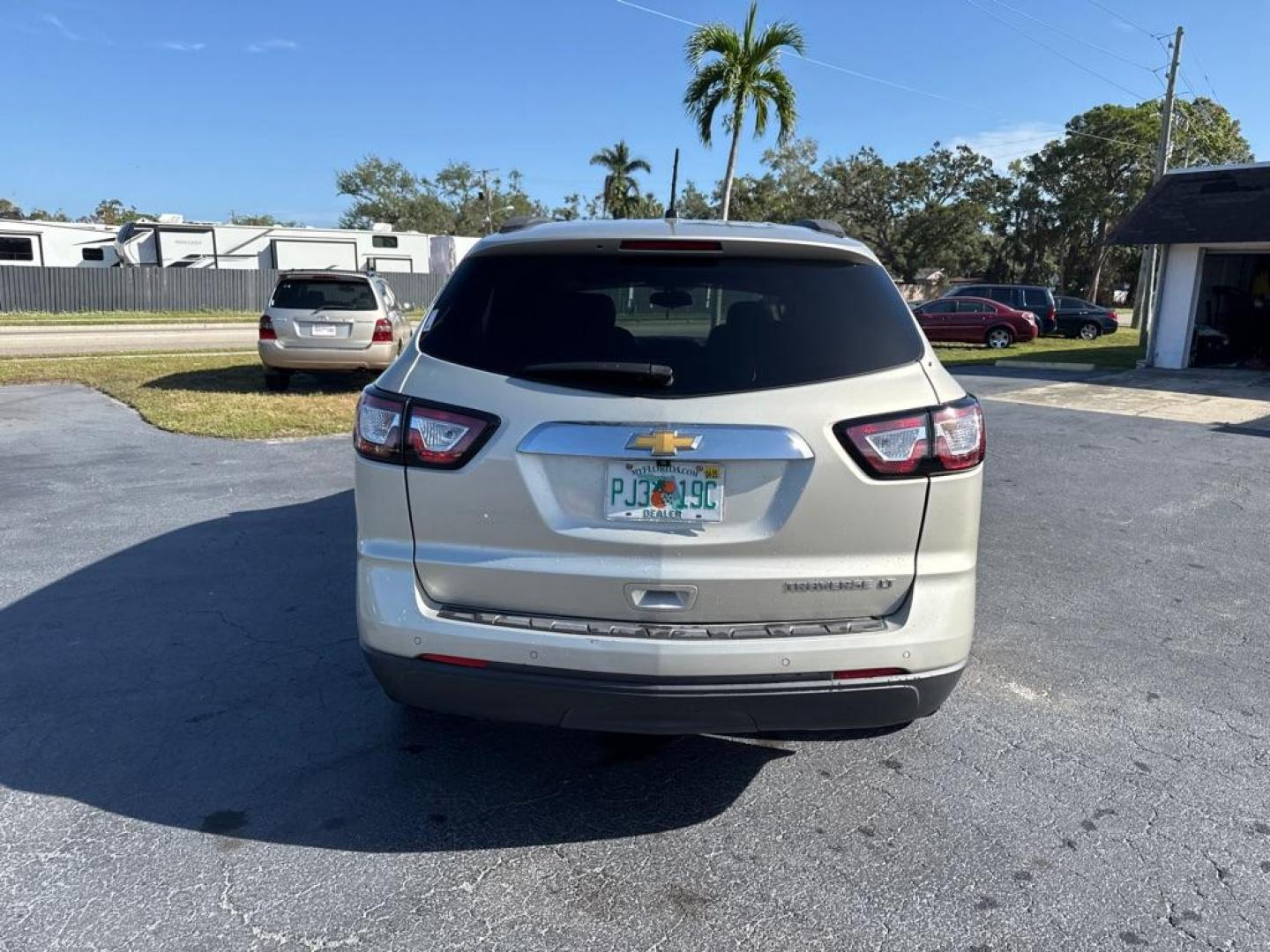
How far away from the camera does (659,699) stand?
253 centimetres

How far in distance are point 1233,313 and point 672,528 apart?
24061 mm

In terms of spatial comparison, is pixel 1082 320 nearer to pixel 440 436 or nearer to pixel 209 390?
pixel 209 390

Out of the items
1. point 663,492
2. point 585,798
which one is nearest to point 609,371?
point 663,492

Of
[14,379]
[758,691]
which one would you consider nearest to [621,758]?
[758,691]

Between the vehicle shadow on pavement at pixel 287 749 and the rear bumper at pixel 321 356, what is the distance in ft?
25.4

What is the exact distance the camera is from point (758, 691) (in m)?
2.55

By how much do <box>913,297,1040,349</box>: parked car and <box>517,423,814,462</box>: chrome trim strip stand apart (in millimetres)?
25780

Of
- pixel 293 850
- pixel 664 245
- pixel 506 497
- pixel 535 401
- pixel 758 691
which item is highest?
pixel 664 245

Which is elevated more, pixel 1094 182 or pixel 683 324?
pixel 1094 182

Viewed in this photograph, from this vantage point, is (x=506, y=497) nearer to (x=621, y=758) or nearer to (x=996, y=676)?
(x=621, y=758)

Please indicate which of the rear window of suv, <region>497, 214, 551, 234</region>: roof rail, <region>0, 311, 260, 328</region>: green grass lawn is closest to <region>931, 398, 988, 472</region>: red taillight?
the rear window of suv

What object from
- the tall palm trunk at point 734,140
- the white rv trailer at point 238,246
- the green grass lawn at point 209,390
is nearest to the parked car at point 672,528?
the green grass lawn at point 209,390

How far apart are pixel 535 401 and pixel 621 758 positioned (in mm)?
1496

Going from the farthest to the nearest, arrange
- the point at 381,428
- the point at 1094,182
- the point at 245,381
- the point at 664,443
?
the point at 1094,182 → the point at 245,381 → the point at 381,428 → the point at 664,443
